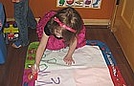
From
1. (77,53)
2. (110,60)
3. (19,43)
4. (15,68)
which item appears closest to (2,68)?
(15,68)

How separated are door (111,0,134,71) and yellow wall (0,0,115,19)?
0.33 ft

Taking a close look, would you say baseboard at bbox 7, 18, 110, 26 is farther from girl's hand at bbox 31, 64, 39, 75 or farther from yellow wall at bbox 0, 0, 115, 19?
girl's hand at bbox 31, 64, 39, 75

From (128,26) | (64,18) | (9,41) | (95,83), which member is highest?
(64,18)

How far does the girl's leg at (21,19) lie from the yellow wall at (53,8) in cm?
34

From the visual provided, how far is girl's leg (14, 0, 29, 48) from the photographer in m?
1.49

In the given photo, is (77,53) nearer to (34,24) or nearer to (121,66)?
(121,66)

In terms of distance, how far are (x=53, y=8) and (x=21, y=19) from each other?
1.48 feet

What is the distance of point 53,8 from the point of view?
1929mm

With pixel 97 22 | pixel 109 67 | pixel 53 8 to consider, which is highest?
pixel 53 8

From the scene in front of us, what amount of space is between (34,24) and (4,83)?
629 millimetres

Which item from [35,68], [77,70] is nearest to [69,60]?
[77,70]

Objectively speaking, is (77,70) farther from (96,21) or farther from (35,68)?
(96,21)

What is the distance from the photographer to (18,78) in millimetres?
1425

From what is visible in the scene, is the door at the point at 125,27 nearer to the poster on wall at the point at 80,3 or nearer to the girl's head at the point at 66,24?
the poster on wall at the point at 80,3
